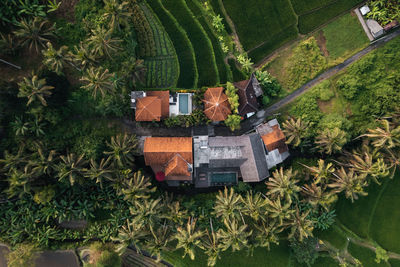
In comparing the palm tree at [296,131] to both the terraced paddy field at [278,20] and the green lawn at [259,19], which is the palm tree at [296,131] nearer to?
the terraced paddy field at [278,20]

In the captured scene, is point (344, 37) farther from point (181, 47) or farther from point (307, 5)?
point (181, 47)

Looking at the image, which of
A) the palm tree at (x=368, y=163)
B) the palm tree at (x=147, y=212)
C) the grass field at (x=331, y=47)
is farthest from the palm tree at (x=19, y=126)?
the palm tree at (x=368, y=163)

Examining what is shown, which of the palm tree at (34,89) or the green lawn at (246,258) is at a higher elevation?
the palm tree at (34,89)

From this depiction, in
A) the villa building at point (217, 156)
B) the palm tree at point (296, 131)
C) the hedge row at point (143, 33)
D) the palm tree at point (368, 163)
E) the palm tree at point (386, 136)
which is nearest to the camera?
the palm tree at point (386, 136)

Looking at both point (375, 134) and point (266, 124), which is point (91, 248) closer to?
Answer: point (266, 124)

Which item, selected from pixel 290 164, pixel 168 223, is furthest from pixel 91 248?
pixel 290 164

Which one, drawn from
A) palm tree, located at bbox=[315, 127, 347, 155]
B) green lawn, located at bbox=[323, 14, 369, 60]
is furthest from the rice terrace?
palm tree, located at bbox=[315, 127, 347, 155]

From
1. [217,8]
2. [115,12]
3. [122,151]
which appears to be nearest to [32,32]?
[115,12]
